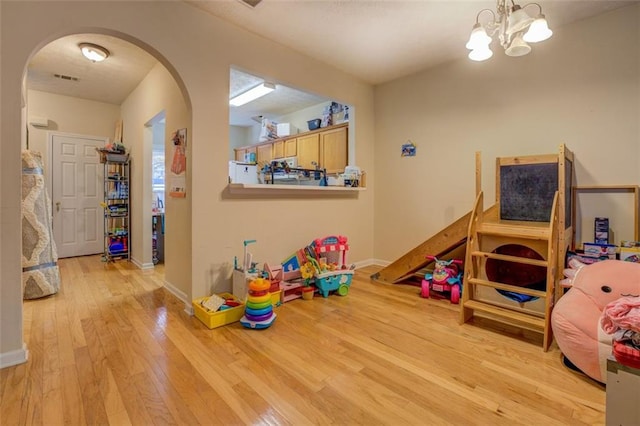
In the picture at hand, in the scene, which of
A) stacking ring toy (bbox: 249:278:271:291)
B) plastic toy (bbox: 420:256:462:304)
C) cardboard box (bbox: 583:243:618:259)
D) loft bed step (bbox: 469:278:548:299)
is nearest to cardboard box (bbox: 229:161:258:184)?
stacking ring toy (bbox: 249:278:271:291)

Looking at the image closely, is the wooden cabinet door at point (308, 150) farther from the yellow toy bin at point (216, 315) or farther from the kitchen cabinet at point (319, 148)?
the yellow toy bin at point (216, 315)

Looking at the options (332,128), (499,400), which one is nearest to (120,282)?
(332,128)

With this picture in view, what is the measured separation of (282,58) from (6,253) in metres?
2.90

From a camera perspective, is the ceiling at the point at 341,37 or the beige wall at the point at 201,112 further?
the ceiling at the point at 341,37

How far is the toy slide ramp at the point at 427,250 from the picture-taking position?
9.95ft

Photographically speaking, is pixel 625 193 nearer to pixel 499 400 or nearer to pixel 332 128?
pixel 499 400

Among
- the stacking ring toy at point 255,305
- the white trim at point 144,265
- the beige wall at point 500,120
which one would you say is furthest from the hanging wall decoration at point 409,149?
the white trim at point 144,265

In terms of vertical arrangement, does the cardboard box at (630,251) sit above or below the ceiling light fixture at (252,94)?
below

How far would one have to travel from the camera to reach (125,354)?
2012 millimetres

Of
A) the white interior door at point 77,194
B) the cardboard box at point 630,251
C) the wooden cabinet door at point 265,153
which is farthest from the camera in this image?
the wooden cabinet door at point 265,153

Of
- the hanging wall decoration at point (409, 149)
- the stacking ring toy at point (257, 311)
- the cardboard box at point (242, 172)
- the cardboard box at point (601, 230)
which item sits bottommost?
the stacking ring toy at point (257, 311)

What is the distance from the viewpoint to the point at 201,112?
268cm

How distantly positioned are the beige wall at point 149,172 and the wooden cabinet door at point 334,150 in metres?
2.26

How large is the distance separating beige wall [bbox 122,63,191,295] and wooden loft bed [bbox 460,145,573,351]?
2637mm
